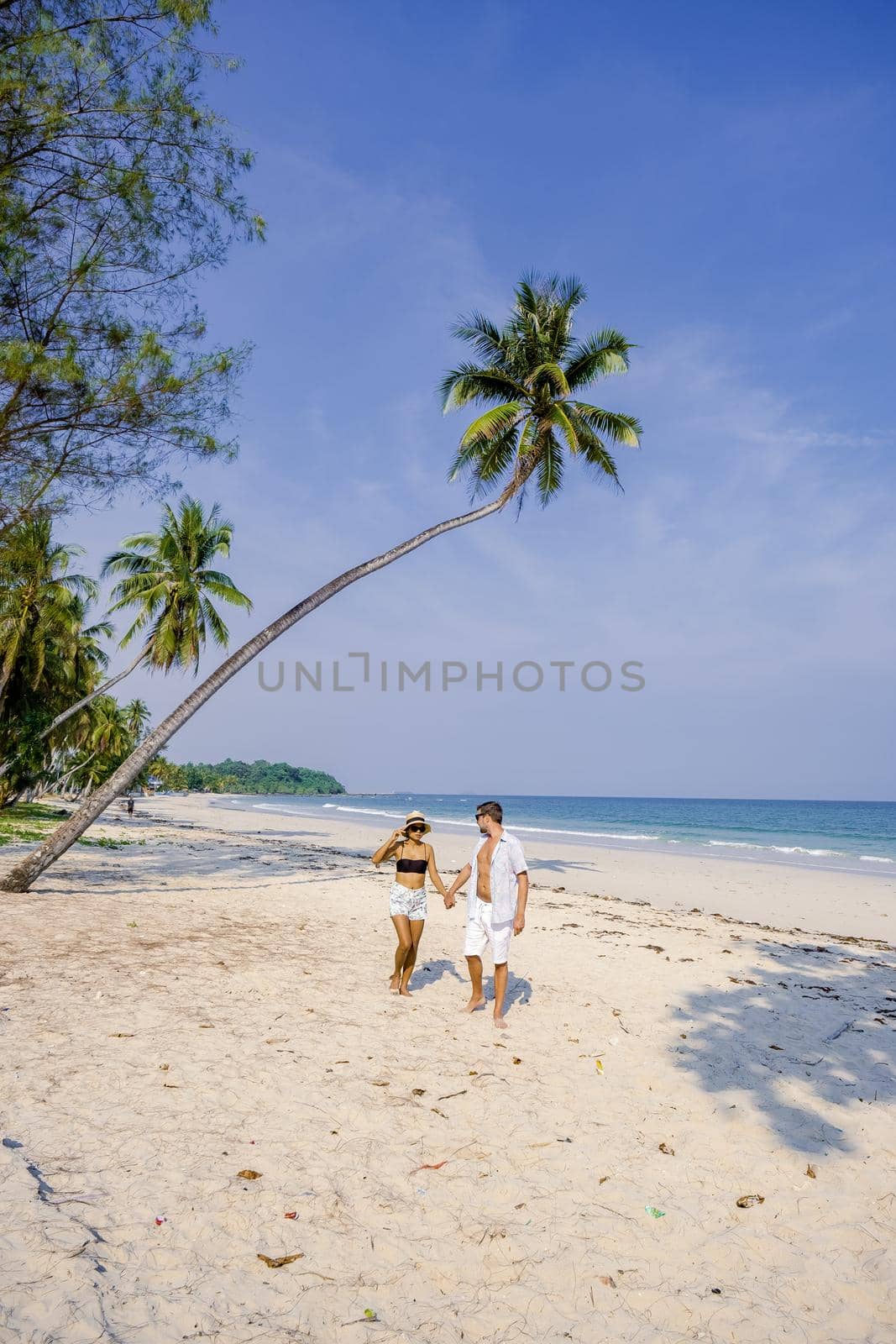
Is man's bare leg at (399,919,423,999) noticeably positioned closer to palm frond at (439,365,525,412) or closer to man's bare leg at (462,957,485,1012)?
man's bare leg at (462,957,485,1012)

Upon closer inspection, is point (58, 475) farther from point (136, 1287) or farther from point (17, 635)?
point (17, 635)

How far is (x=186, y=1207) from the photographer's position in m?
3.63

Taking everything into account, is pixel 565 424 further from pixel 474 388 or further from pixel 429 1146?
pixel 429 1146

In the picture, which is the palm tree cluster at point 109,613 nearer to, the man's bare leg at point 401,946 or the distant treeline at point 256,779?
the man's bare leg at point 401,946

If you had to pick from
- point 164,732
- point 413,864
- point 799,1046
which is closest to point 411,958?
point 413,864

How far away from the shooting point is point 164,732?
11438 millimetres

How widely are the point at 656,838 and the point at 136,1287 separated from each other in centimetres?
4146

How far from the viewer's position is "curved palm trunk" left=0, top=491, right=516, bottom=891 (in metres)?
11.3

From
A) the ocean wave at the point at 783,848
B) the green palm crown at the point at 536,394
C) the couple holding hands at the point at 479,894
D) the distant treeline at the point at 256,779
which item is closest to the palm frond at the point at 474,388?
the green palm crown at the point at 536,394

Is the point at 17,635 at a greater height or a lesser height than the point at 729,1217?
greater

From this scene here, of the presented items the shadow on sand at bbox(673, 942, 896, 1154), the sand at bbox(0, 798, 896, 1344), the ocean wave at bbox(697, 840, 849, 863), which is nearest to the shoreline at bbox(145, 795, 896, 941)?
the ocean wave at bbox(697, 840, 849, 863)

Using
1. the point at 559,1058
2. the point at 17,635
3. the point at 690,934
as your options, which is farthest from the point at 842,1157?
the point at 17,635

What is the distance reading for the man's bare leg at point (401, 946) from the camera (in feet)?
23.5

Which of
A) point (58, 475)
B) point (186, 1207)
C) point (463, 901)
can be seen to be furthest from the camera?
point (463, 901)
